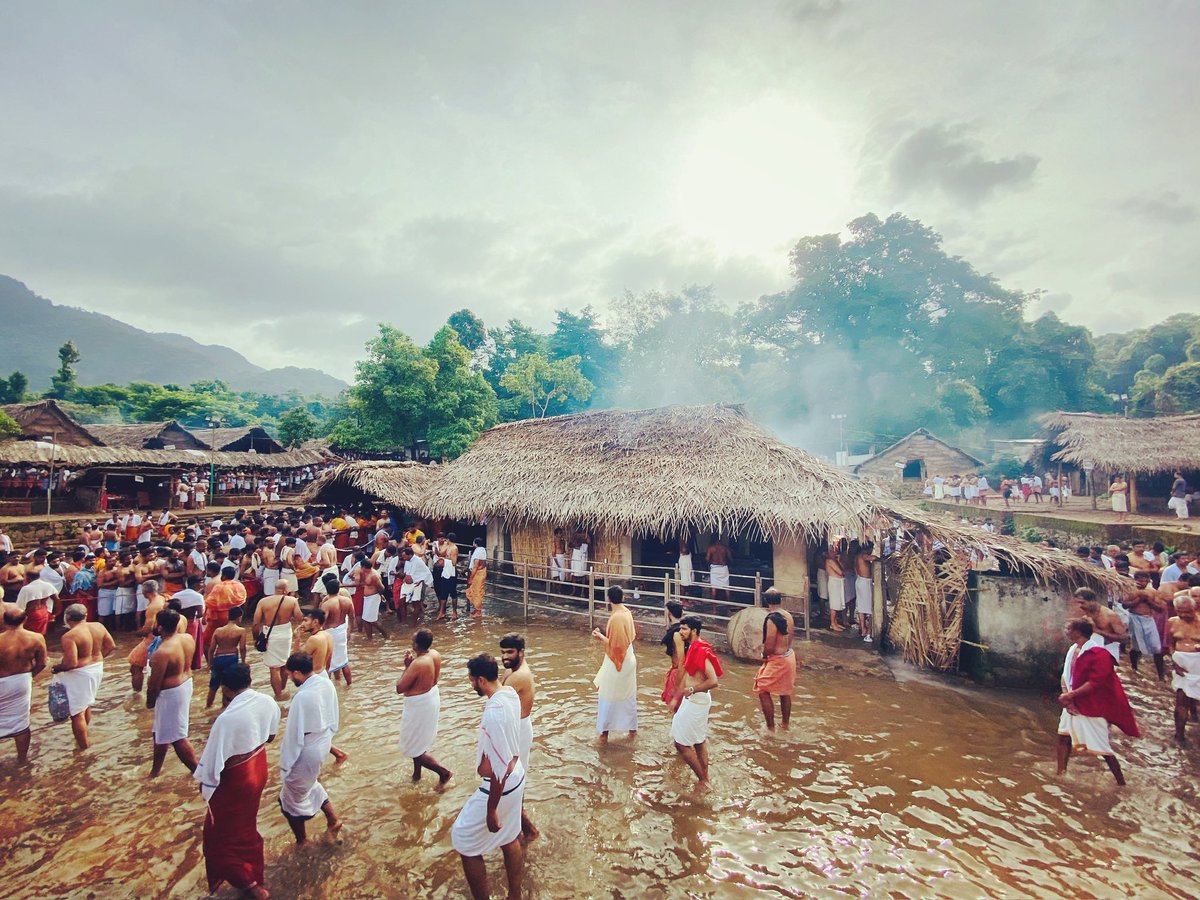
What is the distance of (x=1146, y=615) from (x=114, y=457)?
29.6 meters

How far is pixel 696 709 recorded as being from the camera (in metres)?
5.48

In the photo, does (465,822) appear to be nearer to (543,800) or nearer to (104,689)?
(543,800)

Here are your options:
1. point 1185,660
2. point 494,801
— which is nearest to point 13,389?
point 494,801

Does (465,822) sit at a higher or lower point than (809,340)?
lower

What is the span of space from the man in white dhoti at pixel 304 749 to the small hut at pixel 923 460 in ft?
104

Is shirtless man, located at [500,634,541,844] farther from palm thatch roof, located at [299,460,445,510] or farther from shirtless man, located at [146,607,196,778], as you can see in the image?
palm thatch roof, located at [299,460,445,510]

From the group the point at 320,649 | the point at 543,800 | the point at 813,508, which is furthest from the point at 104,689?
the point at 813,508

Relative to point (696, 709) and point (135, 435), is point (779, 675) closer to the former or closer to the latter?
point (696, 709)

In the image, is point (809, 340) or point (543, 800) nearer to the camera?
point (543, 800)

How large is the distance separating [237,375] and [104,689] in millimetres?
215738

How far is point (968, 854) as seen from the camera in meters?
4.58

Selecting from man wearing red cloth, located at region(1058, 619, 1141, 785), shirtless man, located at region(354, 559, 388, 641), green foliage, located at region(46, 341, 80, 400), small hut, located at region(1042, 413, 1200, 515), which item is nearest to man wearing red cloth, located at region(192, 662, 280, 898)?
shirtless man, located at region(354, 559, 388, 641)

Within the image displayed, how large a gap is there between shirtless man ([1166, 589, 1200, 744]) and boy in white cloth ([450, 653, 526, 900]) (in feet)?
24.1

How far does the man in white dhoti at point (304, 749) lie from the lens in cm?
437
